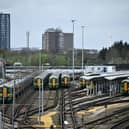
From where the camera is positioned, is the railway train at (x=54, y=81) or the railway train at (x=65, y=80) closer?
the railway train at (x=54, y=81)

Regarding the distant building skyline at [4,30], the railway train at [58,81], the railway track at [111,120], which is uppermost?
the distant building skyline at [4,30]

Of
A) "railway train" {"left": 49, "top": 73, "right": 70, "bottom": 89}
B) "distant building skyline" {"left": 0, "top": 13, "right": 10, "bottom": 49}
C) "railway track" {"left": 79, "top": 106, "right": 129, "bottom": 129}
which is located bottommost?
"railway track" {"left": 79, "top": 106, "right": 129, "bottom": 129}

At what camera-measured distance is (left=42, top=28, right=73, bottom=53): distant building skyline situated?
6526 inches

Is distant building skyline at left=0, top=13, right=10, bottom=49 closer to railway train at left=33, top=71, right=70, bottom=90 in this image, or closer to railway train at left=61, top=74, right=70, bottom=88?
railway train at left=33, top=71, right=70, bottom=90

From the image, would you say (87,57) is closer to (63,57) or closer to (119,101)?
(63,57)

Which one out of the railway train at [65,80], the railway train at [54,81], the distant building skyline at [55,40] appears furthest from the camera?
the distant building skyline at [55,40]

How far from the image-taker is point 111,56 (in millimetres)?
116875

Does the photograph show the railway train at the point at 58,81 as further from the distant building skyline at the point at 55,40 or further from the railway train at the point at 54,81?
the distant building skyline at the point at 55,40

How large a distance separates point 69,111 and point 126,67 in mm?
55432

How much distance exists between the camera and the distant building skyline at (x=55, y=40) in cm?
16575

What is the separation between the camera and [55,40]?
577 feet

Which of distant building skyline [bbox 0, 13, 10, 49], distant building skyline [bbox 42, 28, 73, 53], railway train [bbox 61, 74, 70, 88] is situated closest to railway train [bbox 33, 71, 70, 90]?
railway train [bbox 61, 74, 70, 88]

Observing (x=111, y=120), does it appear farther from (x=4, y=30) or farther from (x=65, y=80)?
(x=4, y=30)

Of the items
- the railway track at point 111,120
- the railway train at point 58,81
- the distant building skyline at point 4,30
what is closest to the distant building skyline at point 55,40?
the distant building skyline at point 4,30
